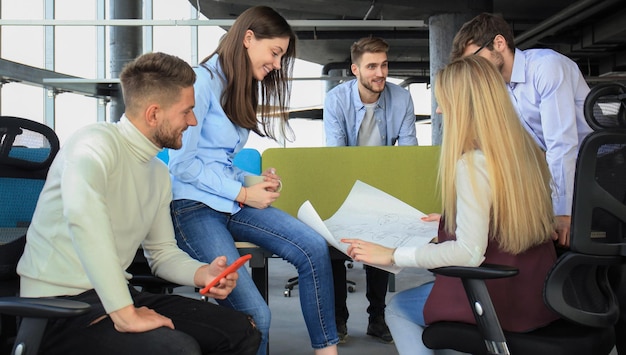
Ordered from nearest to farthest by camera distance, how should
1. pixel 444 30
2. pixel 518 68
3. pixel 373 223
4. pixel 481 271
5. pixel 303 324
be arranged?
pixel 481 271, pixel 373 223, pixel 518 68, pixel 303 324, pixel 444 30

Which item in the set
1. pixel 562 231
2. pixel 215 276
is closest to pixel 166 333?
pixel 215 276

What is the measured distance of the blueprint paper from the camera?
1.80 metres

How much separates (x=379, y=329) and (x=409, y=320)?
66.2 inches

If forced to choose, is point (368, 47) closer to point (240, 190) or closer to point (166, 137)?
point (240, 190)

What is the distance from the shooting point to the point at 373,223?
75.8 inches

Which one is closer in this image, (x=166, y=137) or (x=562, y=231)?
(x=166, y=137)

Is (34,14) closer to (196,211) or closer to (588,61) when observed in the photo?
(196,211)

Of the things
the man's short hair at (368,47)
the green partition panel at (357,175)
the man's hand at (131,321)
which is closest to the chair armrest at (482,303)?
the man's hand at (131,321)

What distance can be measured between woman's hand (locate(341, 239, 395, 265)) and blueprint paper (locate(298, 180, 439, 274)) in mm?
55

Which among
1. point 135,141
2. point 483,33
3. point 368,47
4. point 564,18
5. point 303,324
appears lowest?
point 303,324

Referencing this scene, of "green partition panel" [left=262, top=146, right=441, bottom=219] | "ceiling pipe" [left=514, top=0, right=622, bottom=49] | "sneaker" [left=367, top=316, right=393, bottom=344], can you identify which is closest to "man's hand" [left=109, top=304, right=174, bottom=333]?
"green partition panel" [left=262, top=146, right=441, bottom=219]

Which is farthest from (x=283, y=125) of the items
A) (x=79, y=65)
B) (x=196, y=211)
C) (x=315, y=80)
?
(x=315, y=80)

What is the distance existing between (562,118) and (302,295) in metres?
1.02

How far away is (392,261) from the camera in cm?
168
